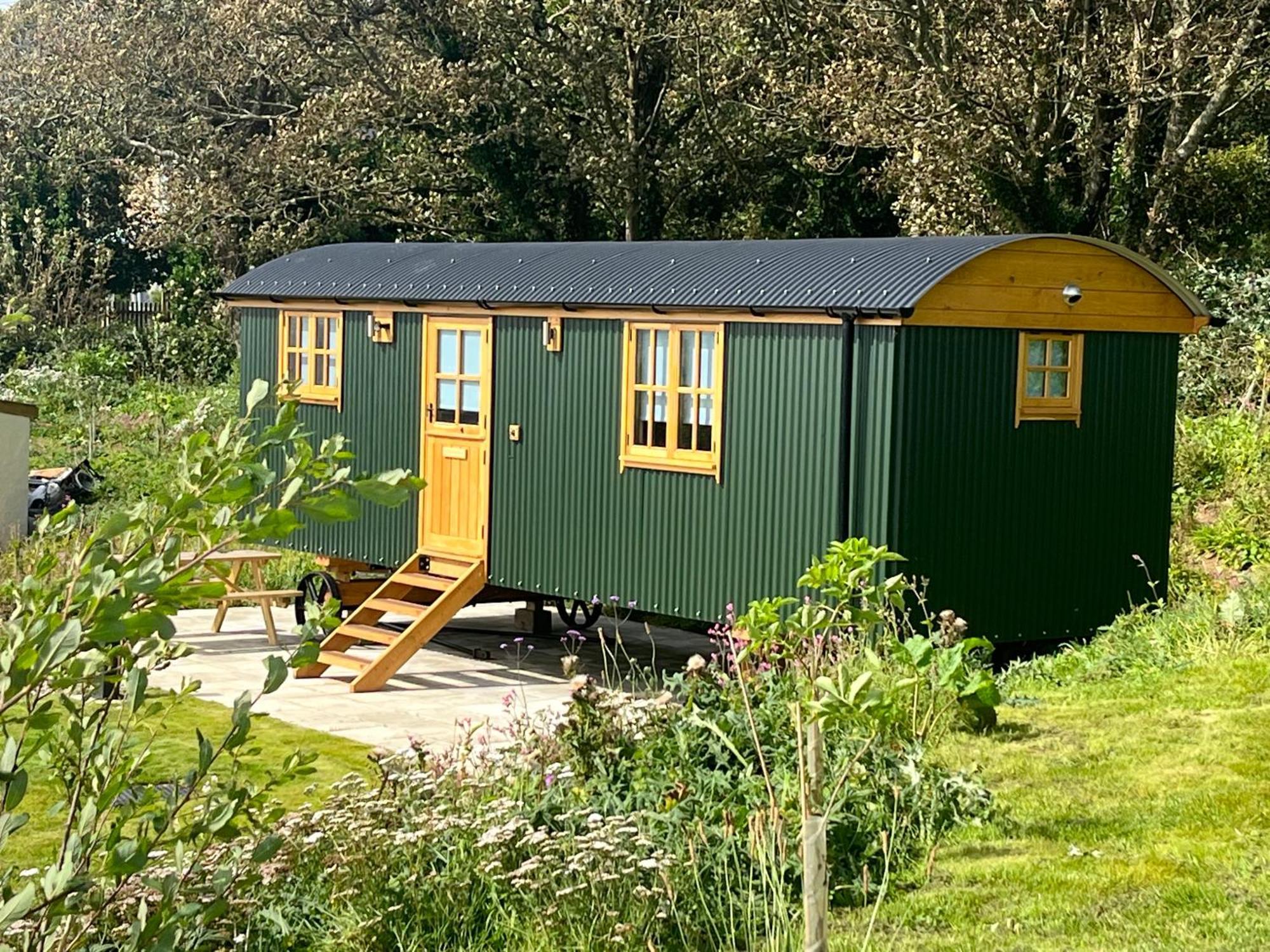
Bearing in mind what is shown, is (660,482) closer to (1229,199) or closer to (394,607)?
(394,607)

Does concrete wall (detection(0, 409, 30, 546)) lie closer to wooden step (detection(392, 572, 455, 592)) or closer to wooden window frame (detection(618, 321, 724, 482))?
wooden step (detection(392, 572, 455, 592))

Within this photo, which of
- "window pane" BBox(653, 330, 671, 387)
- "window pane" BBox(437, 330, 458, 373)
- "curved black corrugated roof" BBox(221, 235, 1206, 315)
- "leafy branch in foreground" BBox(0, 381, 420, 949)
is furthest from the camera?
"window pane" BBox(437, 330, 458, 373)

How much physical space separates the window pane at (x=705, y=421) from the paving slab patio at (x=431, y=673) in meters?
1.39

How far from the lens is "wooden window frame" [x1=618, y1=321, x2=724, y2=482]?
11.1 m

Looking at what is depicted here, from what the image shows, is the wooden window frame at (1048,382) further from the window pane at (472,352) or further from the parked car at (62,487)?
the parked car at (62,487)

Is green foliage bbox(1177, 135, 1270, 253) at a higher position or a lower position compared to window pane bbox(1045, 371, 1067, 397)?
higher

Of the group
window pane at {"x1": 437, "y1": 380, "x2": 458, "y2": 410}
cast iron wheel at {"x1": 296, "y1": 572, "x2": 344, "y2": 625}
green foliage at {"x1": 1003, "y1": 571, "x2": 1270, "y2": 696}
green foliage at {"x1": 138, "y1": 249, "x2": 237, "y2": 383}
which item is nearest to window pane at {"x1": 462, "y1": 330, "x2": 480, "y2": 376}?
window pane at {"x1": 437, "y1": 380, "x2": 458, "y2": 410}

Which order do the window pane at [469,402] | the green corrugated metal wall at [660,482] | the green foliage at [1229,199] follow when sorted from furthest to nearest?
the green foliage at [1229,199] < the window pane at [469,402] < the green corrugated metal wall at [660,482]

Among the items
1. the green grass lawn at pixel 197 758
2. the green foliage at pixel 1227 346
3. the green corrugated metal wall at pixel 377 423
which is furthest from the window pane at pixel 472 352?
the green foliage at pixel 1227 346

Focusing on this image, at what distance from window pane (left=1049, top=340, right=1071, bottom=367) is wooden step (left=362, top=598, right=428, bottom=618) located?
4.55 metres

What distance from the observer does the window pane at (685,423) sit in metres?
11.4

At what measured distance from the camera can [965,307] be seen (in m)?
10.5

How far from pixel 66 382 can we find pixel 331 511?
71.8 feet

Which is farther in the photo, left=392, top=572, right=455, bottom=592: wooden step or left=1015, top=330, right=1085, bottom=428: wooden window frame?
left=392, top=572, right=455, bottom=592: wooden step
